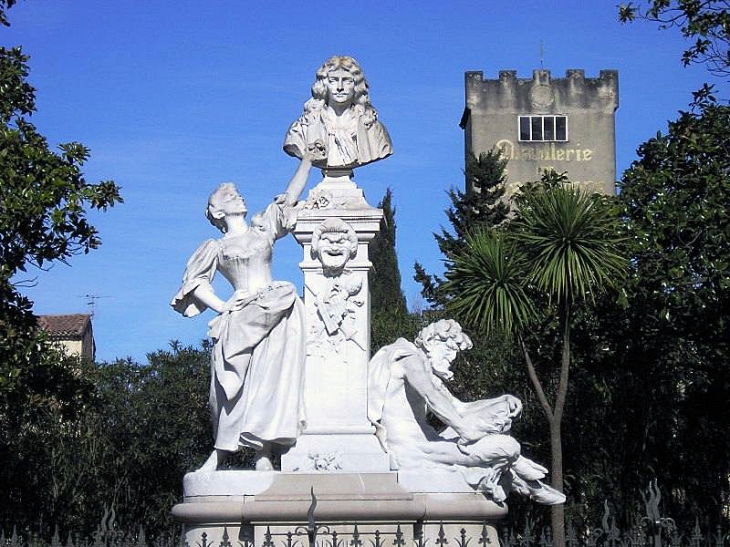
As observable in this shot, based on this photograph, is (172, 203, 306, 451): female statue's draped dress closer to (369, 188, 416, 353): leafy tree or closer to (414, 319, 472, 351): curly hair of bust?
(414, 319, 472, 351): curly hair of bust

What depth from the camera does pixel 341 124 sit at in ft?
34.7

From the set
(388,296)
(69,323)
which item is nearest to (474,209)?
(388,296)

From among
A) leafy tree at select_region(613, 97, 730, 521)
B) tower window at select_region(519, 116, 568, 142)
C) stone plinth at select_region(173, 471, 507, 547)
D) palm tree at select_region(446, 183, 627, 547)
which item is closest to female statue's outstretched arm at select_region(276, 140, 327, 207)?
stone plinth at select_region(173, 471, 507, 547)

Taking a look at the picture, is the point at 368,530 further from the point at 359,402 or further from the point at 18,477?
the point at 18,477

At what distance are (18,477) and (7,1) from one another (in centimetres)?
912

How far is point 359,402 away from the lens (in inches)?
393

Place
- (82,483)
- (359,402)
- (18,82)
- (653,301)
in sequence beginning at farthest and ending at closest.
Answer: (82,483), (653,301), (18,82), (359,402)

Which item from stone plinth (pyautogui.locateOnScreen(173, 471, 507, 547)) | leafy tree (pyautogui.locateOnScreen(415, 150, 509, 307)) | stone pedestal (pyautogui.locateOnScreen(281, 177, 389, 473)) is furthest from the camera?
leafy tree (pyautogui.locateOnScreen(415, 150, 509, 307))

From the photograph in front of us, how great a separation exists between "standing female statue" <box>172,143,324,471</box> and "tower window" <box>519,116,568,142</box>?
38.4 m

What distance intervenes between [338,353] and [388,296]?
2126 cm

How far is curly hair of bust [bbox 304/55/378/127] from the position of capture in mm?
10578

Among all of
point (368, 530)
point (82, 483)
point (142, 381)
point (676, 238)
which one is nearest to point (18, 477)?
point (82, 483)

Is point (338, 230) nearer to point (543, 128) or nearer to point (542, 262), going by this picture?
point (542, 262)

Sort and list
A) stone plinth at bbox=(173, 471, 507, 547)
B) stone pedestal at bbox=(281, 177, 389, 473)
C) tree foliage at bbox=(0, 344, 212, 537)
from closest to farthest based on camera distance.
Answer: stone plinth at bbox=(173, 471, 507, 547)
stone pedestal at bbox=(281, 177, 389, 473)
tree foliage at bbox=(0, 344, 212, 537)
